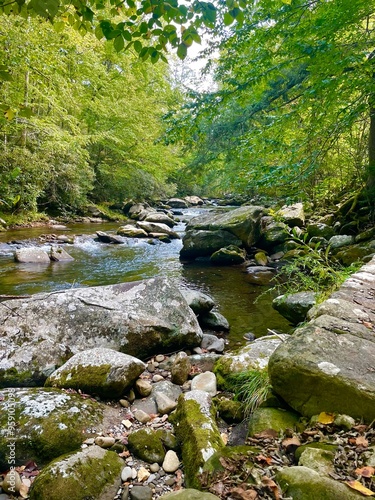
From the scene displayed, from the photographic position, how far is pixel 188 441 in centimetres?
195

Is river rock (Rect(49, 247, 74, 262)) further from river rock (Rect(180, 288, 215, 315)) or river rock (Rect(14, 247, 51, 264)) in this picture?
river rock (Rect(180, 288, 215, 315))

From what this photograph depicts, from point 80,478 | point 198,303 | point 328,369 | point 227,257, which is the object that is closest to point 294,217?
point 227,257

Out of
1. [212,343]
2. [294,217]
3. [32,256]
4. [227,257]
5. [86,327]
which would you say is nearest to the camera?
[86,327]

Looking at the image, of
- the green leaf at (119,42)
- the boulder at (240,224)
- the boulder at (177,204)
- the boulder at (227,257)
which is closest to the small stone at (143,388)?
the green leaf at (119,42)

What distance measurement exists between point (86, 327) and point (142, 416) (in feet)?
4.38

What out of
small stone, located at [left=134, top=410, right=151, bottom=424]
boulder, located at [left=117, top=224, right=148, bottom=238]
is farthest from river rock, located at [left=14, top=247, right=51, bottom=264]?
small stone, located at [left=134, top=410, right=151, bottom=424]

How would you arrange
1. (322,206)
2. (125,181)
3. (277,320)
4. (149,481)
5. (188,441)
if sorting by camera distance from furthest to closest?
(125,181) < (322,206) < (277,320) < (188,441) < (149,481)

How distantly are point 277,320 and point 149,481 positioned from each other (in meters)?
3.58

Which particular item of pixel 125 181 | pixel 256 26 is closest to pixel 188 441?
pixel 256 26

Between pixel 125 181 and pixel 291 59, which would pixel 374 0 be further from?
pixel 125 181

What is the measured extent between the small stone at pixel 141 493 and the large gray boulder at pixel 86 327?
5.04 ft

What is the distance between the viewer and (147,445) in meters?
2.04

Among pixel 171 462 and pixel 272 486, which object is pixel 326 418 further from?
pixel 171 462

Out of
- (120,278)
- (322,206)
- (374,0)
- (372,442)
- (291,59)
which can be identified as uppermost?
(374,0)
